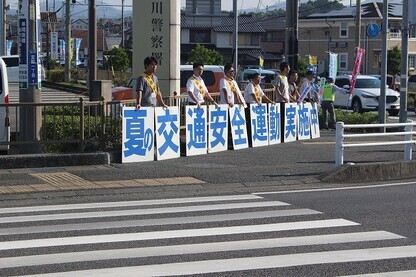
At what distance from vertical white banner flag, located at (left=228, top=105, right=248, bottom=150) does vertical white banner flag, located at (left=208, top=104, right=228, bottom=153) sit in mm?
267

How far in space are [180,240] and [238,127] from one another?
9578mm

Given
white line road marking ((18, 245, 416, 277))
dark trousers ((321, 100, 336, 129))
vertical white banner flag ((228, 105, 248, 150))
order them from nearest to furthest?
white line road marking ((18, 245, 416, 277))
vertical white banner flag ((228, 105, 248, 150))
dark trousers ((321, 100, 336, 129))

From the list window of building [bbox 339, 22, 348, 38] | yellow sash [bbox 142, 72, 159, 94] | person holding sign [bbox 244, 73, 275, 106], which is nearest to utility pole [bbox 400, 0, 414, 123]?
A: person holding sign [bbox 244, 73, 275, 106]

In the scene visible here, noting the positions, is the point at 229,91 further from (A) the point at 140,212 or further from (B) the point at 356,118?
(B) the point at 356,118

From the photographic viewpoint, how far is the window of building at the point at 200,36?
79188 millimetres

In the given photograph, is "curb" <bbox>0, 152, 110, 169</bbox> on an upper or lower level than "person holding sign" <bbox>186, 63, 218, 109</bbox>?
lower

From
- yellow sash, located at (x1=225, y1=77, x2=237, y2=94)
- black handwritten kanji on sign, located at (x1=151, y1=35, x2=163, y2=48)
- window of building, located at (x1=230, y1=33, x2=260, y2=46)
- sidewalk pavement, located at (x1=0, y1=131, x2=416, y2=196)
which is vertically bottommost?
sidewalk pavement, located at (x1=0, y1=131, x2=416, y2=196)

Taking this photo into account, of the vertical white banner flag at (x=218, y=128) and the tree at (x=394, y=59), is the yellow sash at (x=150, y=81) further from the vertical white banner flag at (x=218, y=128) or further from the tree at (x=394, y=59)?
the tree at (x=394, y=59)

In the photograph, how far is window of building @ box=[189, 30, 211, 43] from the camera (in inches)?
3118

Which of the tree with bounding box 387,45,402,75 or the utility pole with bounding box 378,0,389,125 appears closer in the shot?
the utility pole with bounding box 378,0,389,125

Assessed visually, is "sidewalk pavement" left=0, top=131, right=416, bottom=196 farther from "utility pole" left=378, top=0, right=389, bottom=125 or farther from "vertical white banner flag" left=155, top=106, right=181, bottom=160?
"utility pole" left=378, top=0, right=389, bottom=125

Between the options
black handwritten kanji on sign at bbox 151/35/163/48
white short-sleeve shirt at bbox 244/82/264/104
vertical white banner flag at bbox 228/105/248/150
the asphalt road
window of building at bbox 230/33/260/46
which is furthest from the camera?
window of building at bbox 230/33/260/46

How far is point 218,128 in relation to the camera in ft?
58.4

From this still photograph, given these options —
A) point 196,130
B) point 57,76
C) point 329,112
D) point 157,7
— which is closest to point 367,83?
point 329,112
